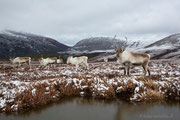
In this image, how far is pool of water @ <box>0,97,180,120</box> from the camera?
22.6ft

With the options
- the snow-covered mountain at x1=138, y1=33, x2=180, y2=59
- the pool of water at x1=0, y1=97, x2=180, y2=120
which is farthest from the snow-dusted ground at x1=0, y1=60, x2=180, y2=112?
the snow-covered mountain at x1=138, y1=33, x2=180, y2=59

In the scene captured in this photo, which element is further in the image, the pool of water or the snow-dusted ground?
the snow-dusted ground

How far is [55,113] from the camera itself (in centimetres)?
766

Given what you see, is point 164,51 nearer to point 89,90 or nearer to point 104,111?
point 89,90

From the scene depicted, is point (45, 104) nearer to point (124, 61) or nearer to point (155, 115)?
point (155, 115)

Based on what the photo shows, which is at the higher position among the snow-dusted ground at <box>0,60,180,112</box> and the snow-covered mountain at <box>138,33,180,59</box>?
the snow-covered mountain at <box>138,33,180,59</box>

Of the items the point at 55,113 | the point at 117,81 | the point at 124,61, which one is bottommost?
the point at 55,113

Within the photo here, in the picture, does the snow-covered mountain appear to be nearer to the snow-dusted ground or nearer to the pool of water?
the snow-dusted ground

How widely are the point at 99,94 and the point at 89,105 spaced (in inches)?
60.2

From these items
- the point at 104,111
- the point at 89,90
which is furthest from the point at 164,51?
the point at 104,111

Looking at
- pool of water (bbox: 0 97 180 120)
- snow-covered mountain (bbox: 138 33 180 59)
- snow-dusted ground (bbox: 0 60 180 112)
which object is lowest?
pool of water (bbox: 0 97 180 120)

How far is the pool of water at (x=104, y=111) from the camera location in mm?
6898

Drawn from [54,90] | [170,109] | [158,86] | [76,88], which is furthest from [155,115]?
[54,90]

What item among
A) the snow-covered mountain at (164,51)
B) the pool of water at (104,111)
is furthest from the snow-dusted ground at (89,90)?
the snow-covered mountain at (164,51)
